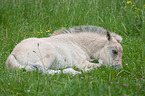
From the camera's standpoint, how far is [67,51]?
526cm

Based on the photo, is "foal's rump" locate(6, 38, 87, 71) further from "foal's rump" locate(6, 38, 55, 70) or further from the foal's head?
the foal's head

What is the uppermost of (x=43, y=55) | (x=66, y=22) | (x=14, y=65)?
(x=66, y=22)

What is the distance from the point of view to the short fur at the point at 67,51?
4383mm

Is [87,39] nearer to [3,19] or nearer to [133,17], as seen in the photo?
[133,17]

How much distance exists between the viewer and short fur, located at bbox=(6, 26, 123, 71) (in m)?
4.38

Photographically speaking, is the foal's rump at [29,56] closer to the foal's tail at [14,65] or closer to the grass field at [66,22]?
the foal's tail at [14,65]

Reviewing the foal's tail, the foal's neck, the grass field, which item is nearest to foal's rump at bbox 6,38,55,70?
the foal's tail

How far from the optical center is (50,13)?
29.3ft

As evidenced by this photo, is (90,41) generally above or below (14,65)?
above

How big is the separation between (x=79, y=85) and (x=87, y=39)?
9.42 ft

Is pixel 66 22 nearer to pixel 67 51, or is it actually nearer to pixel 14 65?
pixel 67 51

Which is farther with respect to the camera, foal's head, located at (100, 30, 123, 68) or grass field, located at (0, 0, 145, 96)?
foal's head, located at (100, 30, 123, 68)

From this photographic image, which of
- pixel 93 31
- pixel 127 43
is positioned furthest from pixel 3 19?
pixel 127 43

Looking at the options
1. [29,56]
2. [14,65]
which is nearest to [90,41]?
[29,56]
